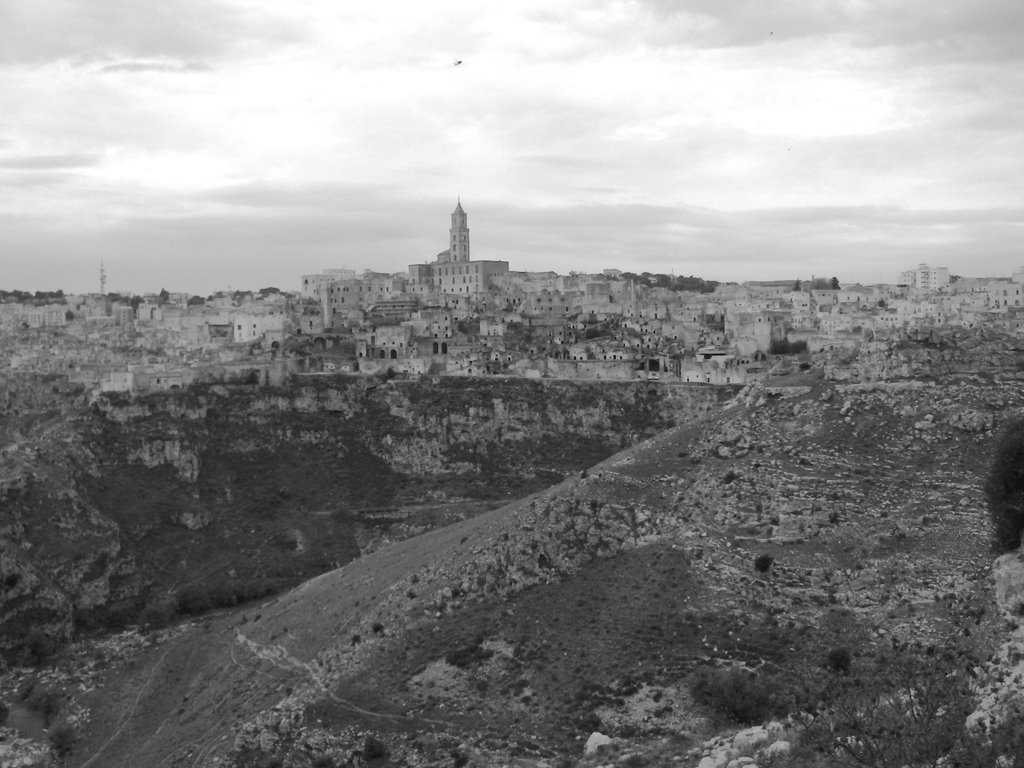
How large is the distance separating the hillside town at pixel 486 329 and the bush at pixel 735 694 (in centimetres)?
4138

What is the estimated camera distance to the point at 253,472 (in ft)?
240

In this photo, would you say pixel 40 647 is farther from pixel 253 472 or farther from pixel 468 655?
pixel 468 655

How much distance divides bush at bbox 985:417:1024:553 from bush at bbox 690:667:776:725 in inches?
241

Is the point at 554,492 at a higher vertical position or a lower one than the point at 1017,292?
lower

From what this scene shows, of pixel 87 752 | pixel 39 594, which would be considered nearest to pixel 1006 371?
pixel 87 752

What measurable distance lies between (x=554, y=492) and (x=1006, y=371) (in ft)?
50.8

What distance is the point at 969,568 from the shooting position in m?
30.8

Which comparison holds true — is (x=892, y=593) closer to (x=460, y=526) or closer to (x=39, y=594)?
(x=460, y=526)

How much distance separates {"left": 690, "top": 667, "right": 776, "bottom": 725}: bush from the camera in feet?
86.4

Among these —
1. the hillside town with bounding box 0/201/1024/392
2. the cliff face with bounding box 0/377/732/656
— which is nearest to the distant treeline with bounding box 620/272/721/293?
the hillside town with bounding box 0/201/1024/392

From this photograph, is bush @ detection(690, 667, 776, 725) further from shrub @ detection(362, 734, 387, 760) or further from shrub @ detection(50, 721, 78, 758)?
shrub @ detection(50, 721, 78, 758)

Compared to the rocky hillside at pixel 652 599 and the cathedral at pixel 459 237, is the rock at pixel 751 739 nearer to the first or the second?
the rocky hillside at pixel 652 599

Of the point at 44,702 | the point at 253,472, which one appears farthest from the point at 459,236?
the point at 44,702

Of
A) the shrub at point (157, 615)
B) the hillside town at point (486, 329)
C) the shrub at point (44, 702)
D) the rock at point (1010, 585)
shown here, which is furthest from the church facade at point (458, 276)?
the rock at point (1010, 585)
